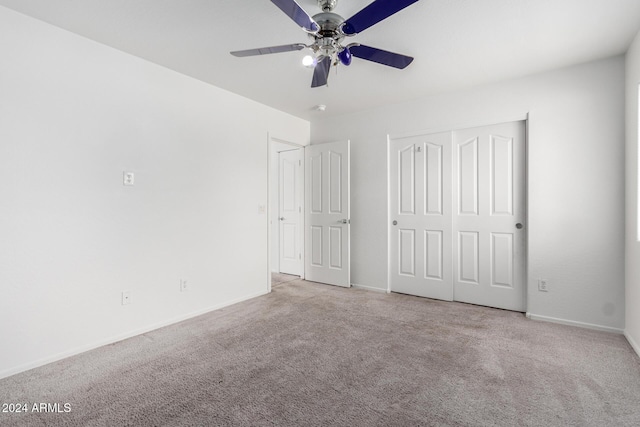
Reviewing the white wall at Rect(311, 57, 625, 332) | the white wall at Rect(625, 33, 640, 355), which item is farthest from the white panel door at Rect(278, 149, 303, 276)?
the white wall at Rect(625, 33, 640, 355)

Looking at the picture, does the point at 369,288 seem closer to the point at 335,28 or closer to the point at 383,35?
the point at 383,35

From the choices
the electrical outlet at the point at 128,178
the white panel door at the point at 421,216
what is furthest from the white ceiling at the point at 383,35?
the electrical outlet at the point at 128,178

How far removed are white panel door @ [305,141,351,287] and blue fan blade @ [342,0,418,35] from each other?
2.57 m

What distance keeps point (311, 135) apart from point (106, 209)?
10.1ft

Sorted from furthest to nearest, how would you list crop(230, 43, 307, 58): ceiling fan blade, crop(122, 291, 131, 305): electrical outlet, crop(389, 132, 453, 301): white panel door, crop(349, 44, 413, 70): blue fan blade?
crop(389, 132, 453, 301): white panel door, crop(122, 291, 131, 305): electrical outlet, crop(349, 44, 413, 70): blue fan blade, crop(230, 43, 307, 58): ceiling fan blade

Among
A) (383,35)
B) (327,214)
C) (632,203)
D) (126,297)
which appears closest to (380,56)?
(383,35)

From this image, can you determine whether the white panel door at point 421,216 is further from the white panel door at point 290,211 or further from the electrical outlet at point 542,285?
the white panel door at point 290,211

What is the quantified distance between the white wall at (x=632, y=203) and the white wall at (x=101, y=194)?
12.1 ft

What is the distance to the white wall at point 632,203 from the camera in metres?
2.46

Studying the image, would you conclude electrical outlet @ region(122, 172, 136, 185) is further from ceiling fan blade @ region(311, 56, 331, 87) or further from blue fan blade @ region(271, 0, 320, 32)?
blue fan blade @ region(271, 0, 320, 32)

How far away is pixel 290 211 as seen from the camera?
209 inches

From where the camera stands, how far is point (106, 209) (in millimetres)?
2613

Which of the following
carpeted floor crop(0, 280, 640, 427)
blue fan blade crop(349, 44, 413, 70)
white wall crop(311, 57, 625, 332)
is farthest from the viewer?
white wall crop(311, 57, 625, 332)

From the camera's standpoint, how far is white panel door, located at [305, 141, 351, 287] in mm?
4441
